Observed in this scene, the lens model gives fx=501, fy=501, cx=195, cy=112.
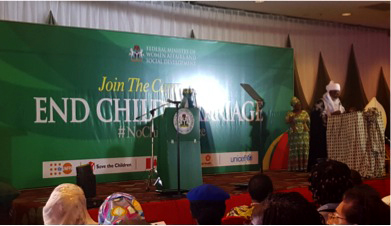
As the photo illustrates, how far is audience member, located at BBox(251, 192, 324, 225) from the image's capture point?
1.35 meters

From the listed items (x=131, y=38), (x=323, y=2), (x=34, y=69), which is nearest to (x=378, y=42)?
(x=323, y=2)

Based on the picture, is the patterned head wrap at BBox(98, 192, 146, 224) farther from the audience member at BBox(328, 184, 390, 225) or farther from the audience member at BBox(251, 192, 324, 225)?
the audience member at BBox(328, 184, 390, 225)

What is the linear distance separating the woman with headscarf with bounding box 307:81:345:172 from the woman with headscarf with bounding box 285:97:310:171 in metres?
0.14

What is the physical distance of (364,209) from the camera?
164 cm

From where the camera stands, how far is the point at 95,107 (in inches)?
244

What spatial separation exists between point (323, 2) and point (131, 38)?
3086mm

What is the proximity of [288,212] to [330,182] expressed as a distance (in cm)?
108

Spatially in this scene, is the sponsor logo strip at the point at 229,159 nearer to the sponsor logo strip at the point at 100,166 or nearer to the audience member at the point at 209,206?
the sponsor logo strip at the point at 100,166

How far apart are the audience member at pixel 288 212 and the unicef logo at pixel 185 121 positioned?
152 inches

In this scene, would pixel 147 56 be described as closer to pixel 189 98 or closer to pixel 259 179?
pixel 189 98

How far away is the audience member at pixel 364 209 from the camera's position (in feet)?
5.34

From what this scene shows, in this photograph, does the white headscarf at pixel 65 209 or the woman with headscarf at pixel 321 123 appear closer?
the white headscarf at pixel 65 209

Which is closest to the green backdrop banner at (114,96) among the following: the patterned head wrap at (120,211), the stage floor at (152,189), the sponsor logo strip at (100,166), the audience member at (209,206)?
the sponsor logo strip at (100,166)

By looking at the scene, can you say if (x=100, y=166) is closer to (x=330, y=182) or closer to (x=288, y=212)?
(x=330, y=182)
